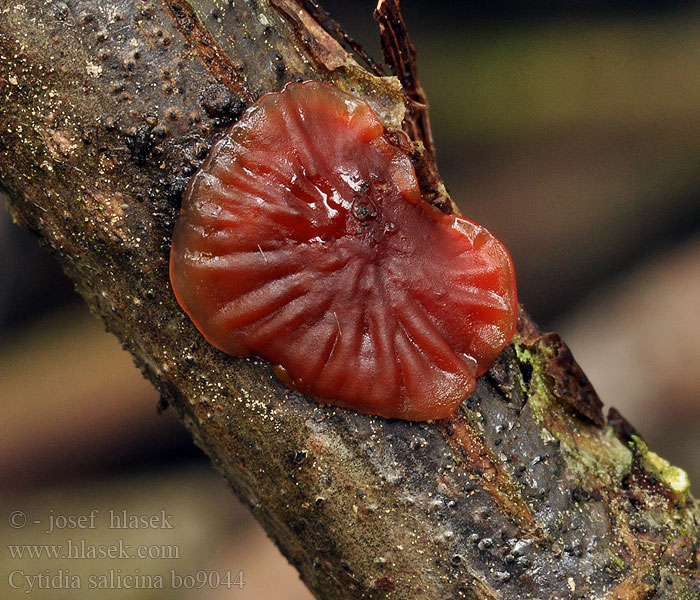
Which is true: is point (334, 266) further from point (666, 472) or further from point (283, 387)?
point (666, 472)

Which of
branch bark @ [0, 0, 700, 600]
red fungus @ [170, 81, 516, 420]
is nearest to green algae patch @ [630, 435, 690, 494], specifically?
branch bark @ [0, 0, 700, 600]

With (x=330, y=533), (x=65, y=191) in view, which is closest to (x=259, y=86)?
(x=65, y=191)

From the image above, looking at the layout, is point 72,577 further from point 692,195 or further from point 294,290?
point 692,195

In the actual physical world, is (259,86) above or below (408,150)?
above

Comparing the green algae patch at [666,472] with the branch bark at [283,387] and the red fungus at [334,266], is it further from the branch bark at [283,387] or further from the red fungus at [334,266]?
the red fungus at [334,266]

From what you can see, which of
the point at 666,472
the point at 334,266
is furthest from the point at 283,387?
the point at 666,472

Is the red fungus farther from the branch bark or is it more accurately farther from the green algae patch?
the green algae patch

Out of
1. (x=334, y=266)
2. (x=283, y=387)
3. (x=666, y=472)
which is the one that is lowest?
(x=666, y=472)
